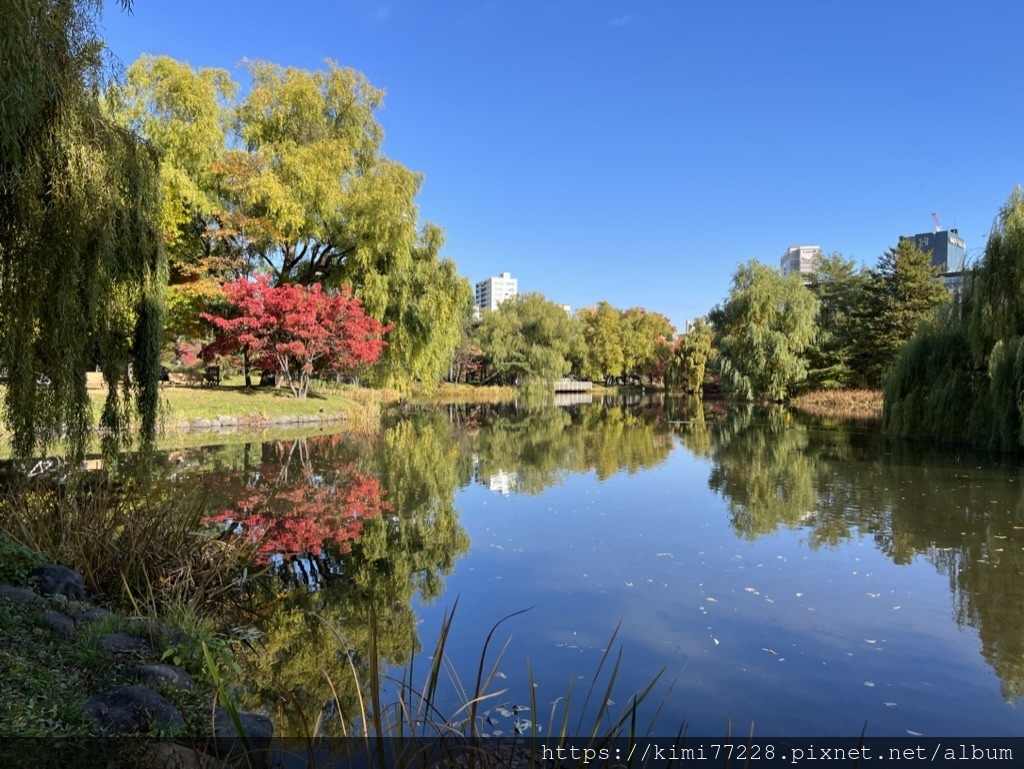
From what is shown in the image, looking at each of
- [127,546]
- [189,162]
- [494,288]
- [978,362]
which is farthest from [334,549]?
[494,288]

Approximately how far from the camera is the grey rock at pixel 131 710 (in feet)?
Result: 7.50

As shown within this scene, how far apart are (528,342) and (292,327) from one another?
28.0m

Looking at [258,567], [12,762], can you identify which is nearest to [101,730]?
[12,762]

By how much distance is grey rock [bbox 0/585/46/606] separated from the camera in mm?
3084

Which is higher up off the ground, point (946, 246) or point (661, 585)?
point (946, 246)

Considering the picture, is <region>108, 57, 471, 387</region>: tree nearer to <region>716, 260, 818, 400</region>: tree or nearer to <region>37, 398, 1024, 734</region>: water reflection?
<region>37, 398, 1024, 734</region>: water reflection

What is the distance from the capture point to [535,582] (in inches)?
214

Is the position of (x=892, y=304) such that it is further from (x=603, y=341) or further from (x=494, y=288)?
(x=494, y=288)

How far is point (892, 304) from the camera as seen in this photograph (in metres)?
26.7

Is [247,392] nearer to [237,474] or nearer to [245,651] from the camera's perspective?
[237,474]

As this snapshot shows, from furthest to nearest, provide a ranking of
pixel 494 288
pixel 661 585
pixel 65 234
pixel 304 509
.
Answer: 1. pixel 494 288
2. pixel 304 509
3. pixel 661 585
4. pixel 65 234

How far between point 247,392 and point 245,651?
1694 centimetres

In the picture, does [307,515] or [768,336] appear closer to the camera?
[307,515]

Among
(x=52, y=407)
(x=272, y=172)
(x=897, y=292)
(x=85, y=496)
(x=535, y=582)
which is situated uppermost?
(x=272, y=172)
